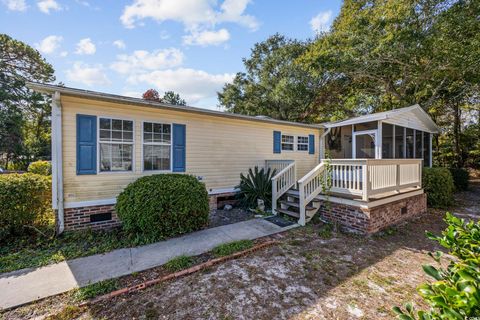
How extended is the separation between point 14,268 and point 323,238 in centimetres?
580

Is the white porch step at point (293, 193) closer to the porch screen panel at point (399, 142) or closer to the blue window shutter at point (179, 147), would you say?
the blue window shutter at point (179, 147)

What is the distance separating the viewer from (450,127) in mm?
16703

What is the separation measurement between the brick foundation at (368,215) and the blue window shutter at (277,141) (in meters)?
3.19

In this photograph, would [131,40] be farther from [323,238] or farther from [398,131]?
[398,131]

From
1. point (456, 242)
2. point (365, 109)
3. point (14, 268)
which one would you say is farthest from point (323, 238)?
point (365, 109)

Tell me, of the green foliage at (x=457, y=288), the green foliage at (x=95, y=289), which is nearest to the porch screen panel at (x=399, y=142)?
the green foliage at (x=457, y=288)

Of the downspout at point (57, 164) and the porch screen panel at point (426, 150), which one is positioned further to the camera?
the porch screen panel at point (426, 150)

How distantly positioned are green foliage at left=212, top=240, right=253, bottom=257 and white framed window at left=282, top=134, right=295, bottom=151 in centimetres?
529

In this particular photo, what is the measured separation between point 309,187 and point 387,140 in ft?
17.5

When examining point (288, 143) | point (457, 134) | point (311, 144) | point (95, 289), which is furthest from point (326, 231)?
point (457, 134)

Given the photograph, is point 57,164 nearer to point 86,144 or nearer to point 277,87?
point 86,144

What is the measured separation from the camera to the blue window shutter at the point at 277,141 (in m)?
8.63

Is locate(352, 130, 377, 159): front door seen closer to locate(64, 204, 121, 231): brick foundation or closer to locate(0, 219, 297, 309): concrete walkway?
locate(0, 219, 297, 309): concrete walkway

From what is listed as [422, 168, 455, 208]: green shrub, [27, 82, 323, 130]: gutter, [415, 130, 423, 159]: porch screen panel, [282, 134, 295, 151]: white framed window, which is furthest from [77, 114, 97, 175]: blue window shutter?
[415, 130, 423, 159]: porch screen panel
